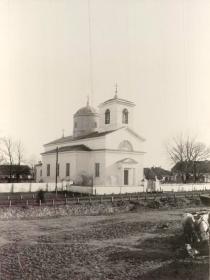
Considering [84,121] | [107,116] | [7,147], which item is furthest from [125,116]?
[7,147]

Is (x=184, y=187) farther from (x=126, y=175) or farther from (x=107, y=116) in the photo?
(x=107, y=116)

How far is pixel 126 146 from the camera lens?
15.8 meters

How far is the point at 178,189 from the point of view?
627 inches

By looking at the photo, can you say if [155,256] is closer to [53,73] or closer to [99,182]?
[53,73]

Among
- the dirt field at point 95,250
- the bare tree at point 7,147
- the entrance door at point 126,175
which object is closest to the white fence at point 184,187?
the entrance door at point 126,175

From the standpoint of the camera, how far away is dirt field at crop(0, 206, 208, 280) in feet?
17.1

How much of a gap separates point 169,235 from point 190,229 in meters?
0.84

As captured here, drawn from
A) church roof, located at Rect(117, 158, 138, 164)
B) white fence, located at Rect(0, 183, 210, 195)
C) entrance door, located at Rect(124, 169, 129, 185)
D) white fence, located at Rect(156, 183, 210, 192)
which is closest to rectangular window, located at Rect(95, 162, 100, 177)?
church roof, located at Rect(117, 158, 138, 164)

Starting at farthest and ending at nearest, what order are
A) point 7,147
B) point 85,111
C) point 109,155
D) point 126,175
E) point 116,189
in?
point 85,111, point 126,175, point 109,155, point 116,189, point 7,147

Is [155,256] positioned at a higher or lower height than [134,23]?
lower

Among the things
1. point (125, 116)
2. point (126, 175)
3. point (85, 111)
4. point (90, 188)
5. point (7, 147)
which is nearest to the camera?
point (7, 147)

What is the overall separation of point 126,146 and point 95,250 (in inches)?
375

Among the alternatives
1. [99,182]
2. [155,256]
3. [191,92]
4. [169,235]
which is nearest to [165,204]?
[99,182]

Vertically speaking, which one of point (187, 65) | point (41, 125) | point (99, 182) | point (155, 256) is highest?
point (187, 65)
